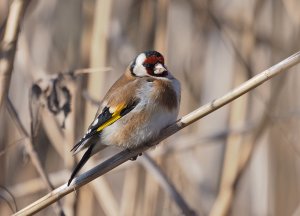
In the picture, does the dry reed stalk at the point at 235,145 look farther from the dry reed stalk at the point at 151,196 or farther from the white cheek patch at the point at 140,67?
the white cheek patch at the point at 140,67

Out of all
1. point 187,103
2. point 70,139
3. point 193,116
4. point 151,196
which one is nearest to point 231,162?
point 151,196

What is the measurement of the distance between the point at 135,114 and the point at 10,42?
460 millimetres

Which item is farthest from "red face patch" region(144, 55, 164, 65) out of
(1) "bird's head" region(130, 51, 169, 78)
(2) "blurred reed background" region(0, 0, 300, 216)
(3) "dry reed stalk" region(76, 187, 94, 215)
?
(3) "dry reed stalk" region(76, 187, 94, 215)

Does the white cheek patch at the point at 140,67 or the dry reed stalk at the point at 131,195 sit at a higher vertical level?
the white cheek patch at the point at 140,67

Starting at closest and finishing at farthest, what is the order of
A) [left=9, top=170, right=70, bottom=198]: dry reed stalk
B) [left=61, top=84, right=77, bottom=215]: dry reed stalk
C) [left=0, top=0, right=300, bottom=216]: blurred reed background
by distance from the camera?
[left=61, top=84, right=77, bottom=215]: dry reed stalk → [left=0, top=0, right=300, bottom=216]: blurred reed background → [left=9, top=170, right=70, bottom=198]: dry reed stalk

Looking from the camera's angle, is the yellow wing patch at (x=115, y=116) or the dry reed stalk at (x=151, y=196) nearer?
the yellow wing patch at (x=115, y=116)

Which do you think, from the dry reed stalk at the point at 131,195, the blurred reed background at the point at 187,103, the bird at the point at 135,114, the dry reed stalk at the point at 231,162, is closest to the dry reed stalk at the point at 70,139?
the blurred reed background at the point at 187,103

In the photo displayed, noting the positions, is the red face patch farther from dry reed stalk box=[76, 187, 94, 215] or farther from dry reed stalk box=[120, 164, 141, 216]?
dry reed stalk box=[76, 187, 94, 215]

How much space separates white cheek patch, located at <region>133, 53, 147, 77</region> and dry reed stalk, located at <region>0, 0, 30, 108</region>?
52 centimetres

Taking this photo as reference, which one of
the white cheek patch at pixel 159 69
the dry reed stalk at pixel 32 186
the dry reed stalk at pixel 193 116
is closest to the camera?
the dry reed stalk at pixel 193 116

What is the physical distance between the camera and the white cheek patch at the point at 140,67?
1.98 metres

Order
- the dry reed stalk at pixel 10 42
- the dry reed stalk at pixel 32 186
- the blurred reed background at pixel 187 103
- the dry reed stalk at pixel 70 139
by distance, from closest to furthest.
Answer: the dry reed stalk at pixel 10 42 < the dry reed stalk at pixel 70 139 < the blurred reed background at pixel 187 103 < the dry reed stalk at pixel 32 186

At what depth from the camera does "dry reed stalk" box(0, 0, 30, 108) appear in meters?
1.55

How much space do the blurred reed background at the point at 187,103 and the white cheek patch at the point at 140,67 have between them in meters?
0.23
